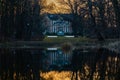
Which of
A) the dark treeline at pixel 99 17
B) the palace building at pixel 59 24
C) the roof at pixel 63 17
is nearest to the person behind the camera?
the dark treeline at pixel 99 17

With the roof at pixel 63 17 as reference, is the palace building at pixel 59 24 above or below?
below

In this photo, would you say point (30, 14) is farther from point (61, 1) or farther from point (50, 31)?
point (50, 31)

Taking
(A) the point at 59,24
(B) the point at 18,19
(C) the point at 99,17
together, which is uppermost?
(C) the point at 99,17

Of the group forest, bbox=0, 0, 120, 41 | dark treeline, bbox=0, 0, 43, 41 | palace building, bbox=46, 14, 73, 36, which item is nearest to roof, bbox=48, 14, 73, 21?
palace building, bbox=46, 14, 73, 36

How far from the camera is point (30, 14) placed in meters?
66.2

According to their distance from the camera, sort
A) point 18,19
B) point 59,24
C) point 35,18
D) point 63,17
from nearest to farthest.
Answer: point 18,19 < point 35,18 < point 63,17 < point 59,24

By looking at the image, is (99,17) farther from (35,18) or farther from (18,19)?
(18,19)

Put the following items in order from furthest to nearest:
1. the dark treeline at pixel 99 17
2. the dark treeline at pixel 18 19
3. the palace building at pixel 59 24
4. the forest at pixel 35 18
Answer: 1. the palace building at pixel 59 24
2. the dark treeline at pixel 18 19
3. the forest at pixel 35 18
4. the dark treeline at pixel 99 17

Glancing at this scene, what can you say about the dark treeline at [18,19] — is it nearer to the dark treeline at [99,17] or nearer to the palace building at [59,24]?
the dark treeline at [99,17]

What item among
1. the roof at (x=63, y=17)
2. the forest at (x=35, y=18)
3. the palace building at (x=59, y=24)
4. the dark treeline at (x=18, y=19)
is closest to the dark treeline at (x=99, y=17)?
the forest at (x=35, y=18)

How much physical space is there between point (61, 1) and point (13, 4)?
13.1m

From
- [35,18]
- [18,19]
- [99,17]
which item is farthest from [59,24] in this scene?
[99,17]

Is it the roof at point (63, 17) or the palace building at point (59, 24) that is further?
the palace building at point (59, 24)

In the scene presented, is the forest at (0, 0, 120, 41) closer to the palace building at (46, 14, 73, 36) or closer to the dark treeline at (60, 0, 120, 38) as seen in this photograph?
the dark treeline at (60, 0, 120, 38)
